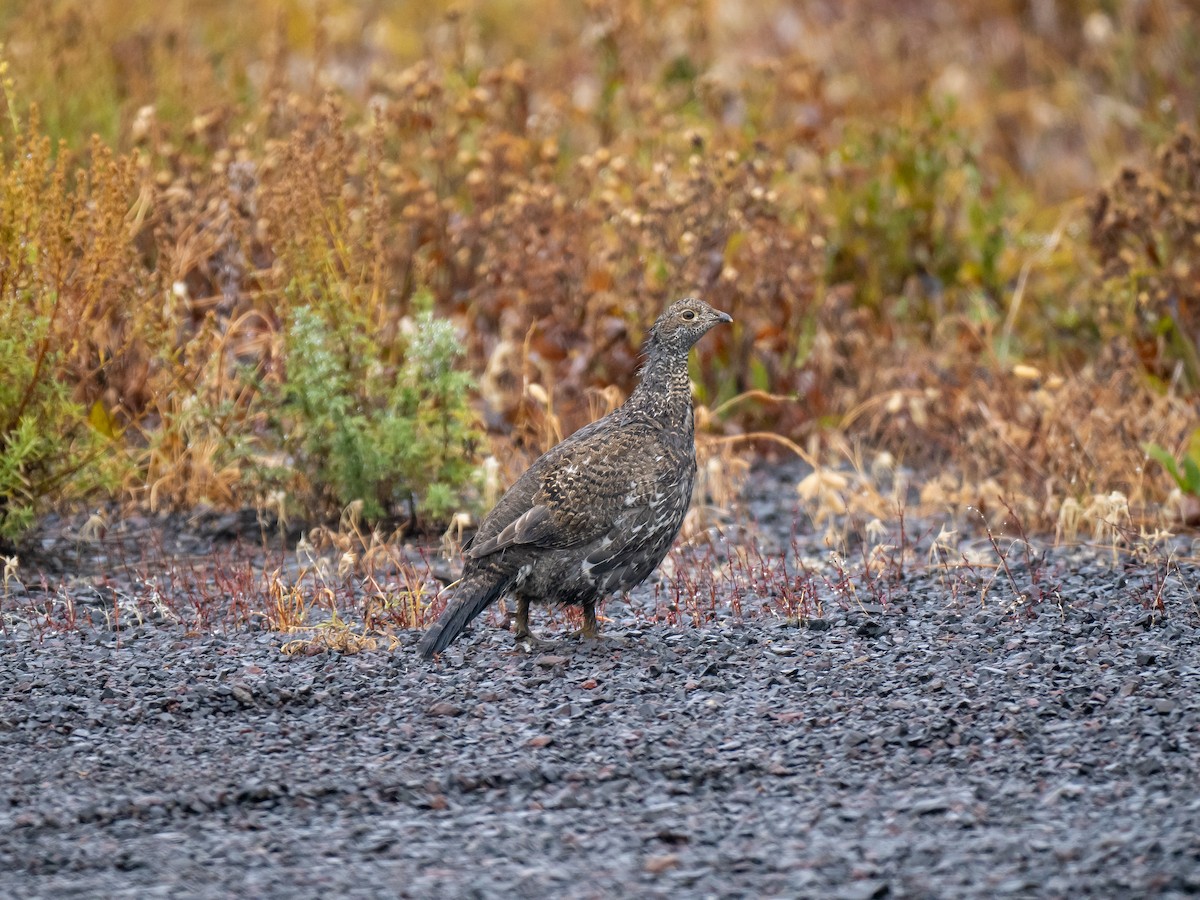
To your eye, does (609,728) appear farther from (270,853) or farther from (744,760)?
(270,853)

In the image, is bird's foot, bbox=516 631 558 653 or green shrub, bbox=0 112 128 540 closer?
bird's foot, bbox=516 631 558 653

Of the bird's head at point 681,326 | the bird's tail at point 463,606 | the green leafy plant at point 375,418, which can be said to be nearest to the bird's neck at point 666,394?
the bird's head at point 681,326

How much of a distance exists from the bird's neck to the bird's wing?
19 cm

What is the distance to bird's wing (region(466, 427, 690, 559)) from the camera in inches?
187

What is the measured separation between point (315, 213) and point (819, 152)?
3.22 metres

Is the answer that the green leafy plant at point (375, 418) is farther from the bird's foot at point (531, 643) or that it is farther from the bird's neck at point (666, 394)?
the bird's foot at point (531, 643)

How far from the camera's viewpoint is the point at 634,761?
3.95 metres

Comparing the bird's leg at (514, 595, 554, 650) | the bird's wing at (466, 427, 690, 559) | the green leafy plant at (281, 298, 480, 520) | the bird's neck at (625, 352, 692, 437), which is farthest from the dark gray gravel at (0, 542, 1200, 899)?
the green leafy plant at (281, 298, 480, 520)

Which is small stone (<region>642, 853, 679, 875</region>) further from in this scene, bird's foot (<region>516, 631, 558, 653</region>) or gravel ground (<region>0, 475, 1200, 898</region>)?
bird's foot (<region>516, 631, 558, 653</region>)

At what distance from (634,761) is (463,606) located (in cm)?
95

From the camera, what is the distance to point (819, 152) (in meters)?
8.43

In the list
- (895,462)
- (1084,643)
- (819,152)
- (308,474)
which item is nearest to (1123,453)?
(895,462)

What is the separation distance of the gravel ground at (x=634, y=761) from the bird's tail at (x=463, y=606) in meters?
0.09

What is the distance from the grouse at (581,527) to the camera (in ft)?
15.5
